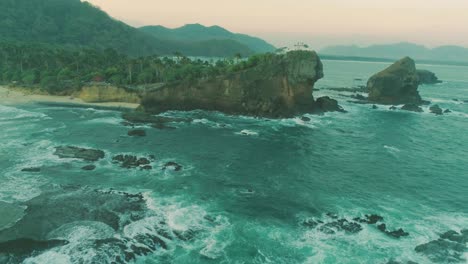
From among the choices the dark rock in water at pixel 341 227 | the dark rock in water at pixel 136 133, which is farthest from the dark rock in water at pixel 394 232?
the dark rock in water at pixel 136 133

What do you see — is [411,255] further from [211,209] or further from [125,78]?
[125,78]

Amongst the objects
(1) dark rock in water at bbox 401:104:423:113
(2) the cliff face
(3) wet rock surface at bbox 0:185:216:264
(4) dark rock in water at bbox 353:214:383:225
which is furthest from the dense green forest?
(4) dark rock in water at bbox 353:214:383:225

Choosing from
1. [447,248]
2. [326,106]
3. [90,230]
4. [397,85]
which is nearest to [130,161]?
[90,230]

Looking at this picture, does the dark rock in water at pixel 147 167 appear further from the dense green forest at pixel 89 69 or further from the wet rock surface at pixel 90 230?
the dense green forest at pixel 89 69

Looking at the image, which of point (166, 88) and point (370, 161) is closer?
point (370, 161)

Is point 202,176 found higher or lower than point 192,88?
lower

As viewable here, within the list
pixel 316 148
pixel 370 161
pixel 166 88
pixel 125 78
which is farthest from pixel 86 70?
pixel 370 161

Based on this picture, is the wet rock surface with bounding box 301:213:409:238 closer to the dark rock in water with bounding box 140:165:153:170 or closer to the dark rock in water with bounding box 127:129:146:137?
the dark rock in water with bounding box 140:165:153:170

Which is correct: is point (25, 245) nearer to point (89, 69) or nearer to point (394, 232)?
point (394, 232)
